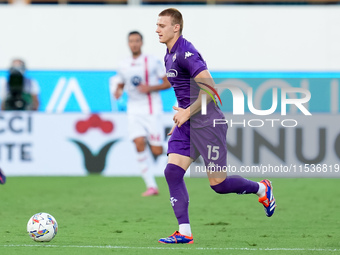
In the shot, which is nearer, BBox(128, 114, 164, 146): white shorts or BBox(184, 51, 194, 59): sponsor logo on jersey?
BBox(184, 51, 194, 59): sponsor logo on jersey

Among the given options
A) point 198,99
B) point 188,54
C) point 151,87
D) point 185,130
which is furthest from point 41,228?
point 151,87

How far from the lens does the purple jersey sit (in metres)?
6.44

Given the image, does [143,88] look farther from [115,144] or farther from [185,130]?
[185,130]

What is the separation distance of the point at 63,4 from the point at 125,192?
370 inches

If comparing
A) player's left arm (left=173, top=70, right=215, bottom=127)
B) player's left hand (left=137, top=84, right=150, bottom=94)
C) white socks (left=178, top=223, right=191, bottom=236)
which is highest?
player's left arm (left=173, top=70, right=215, bottom=127)

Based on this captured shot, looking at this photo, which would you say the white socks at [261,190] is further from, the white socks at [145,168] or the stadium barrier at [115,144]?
the stadium barrier at [115,144]

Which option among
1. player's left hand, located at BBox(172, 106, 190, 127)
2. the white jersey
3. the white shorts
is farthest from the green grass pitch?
the white jersey

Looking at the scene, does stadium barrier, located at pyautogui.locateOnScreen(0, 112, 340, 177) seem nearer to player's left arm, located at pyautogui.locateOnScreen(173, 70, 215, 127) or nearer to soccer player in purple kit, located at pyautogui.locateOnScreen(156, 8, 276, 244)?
soccer player in purple kit, located at pyautogui.locateOnScreen(156, 8, 276, 244)

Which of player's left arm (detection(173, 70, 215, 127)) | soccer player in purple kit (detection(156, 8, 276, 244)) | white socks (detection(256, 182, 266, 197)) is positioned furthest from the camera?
white socks (detection(256, 182, 266, 197))

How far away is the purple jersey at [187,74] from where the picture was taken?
6441mm

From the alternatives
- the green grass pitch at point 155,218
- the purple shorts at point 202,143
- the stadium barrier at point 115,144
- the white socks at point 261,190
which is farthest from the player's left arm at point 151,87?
the purple shorts at point 202,143

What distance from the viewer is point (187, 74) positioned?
21.7ft

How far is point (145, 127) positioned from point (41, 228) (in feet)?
16.3

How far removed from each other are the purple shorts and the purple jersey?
0.22 ft
